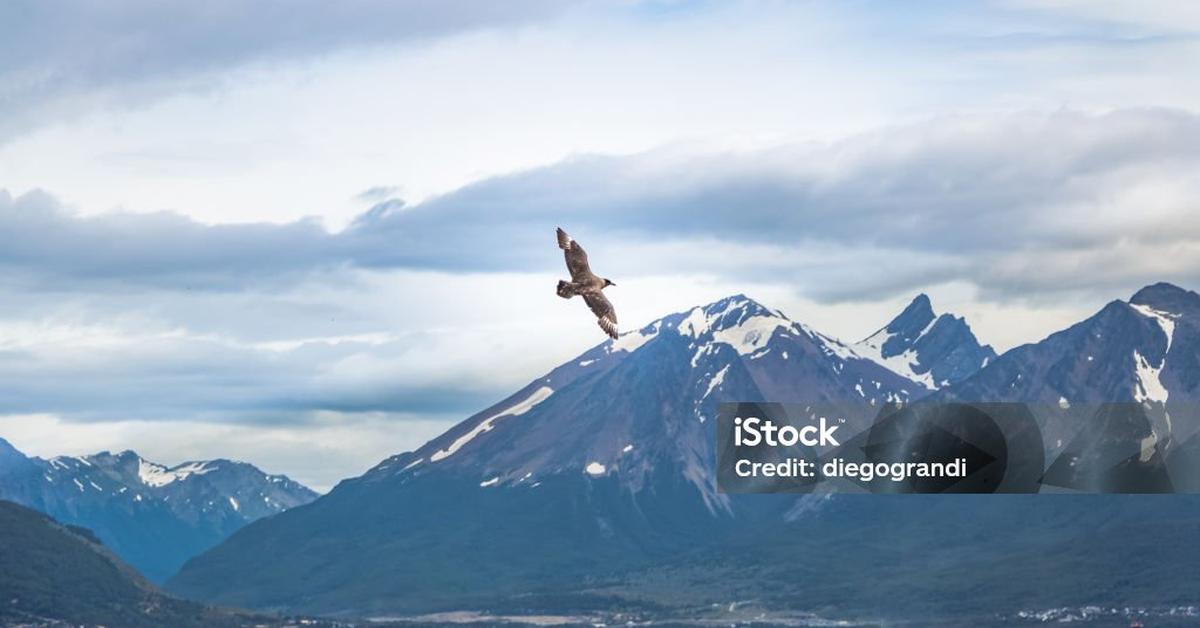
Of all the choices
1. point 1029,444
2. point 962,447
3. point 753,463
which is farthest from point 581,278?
point 1029,444

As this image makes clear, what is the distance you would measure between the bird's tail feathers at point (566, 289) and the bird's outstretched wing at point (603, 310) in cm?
86

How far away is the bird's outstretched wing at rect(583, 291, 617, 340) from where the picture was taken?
136375mm

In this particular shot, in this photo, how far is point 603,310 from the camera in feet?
450

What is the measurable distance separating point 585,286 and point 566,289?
3.93 feet

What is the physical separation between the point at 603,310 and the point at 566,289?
278cm

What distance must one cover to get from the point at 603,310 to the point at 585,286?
200cm

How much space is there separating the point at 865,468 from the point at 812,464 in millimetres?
32509

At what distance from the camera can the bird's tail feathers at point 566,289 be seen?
444 ft

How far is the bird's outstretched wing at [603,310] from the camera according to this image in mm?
136375

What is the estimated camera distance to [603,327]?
13725 cm

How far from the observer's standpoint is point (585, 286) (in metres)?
136

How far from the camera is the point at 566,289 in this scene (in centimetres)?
13625

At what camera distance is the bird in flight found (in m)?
136

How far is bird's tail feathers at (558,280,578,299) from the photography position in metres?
135
